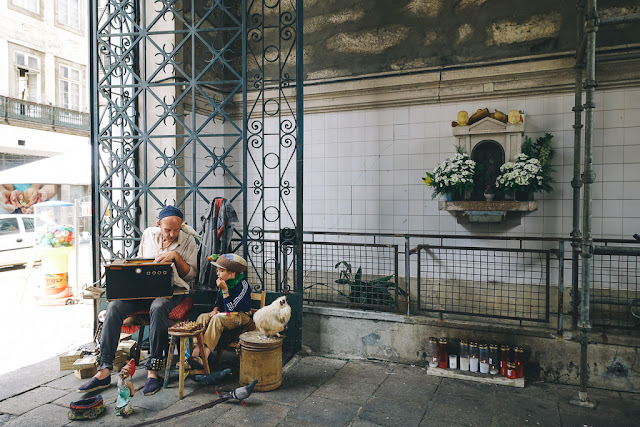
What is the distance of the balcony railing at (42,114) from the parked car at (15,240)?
221 inches

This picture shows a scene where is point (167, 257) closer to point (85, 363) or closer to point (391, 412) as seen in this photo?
point (85, 363)

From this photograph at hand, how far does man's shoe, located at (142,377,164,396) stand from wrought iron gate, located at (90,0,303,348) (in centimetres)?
145

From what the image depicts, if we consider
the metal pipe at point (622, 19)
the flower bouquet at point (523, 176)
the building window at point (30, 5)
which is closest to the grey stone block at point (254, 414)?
the flower bouquet at point (523, 176)

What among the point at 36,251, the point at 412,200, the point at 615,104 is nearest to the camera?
the point at 615,104

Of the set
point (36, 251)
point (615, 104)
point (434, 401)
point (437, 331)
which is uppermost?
point (615, 104)

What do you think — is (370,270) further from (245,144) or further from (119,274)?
(119,274)

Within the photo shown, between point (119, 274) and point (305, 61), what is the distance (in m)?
4.41

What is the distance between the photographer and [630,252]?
3.73 meters

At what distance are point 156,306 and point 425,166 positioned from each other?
4009 mm

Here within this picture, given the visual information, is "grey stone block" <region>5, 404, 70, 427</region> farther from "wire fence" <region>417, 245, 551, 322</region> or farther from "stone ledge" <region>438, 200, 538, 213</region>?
"stone ledge" <region>438, 200, 538, 213</region>

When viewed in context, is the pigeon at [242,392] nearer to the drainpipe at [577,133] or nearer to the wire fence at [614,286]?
the drainpipe at [577,133]

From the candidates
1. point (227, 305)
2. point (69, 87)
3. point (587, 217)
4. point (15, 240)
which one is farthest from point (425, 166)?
point (69, 87)

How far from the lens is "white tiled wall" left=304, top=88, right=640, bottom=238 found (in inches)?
211

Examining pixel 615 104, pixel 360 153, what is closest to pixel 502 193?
pixel 615 104
